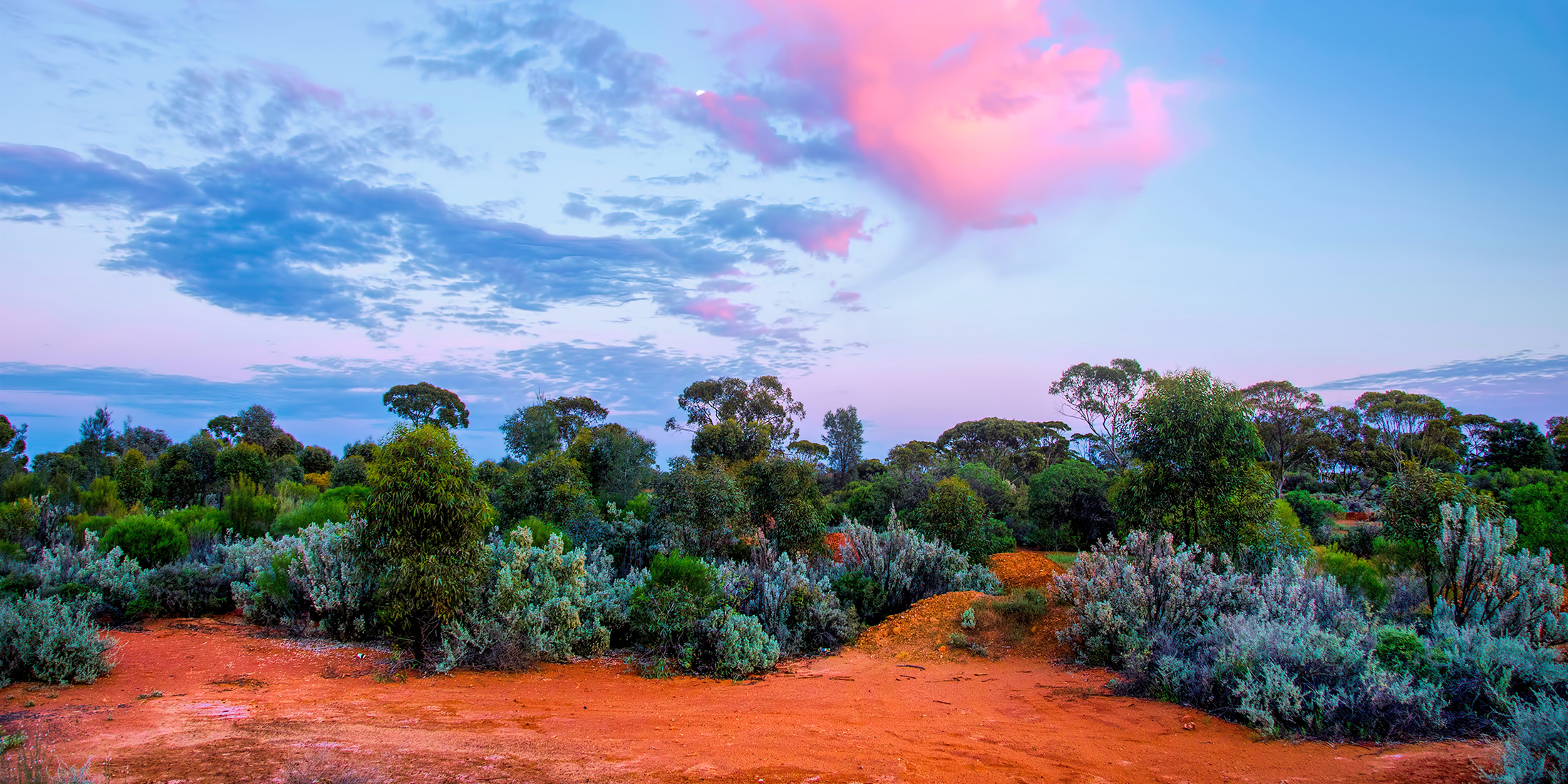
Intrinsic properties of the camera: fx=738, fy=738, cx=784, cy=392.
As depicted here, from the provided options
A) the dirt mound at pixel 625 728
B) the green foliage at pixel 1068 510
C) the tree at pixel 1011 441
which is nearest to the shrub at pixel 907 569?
the dirt mound at pixel 625 728

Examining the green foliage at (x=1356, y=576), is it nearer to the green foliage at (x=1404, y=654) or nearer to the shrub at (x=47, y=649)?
the green foliage at (x=1404, y=654)

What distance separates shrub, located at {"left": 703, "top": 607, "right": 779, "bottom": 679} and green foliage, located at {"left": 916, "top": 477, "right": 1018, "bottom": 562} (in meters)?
6.48

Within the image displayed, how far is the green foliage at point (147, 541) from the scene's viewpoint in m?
11.6

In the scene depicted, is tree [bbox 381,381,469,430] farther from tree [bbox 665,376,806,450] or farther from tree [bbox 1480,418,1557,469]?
tree [bbox 1480,418,1557,469]

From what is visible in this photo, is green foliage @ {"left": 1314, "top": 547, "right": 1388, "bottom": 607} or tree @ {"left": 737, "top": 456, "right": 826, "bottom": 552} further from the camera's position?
tree @ {"left": 737, "top": 456, "right": 826, "bottom": 552}

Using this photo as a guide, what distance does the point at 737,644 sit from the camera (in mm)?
9070

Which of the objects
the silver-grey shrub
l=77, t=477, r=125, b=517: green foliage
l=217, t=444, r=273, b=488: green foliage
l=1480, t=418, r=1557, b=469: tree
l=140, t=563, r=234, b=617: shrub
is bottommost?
l=1480, t=418, r=1557, b=469: tree

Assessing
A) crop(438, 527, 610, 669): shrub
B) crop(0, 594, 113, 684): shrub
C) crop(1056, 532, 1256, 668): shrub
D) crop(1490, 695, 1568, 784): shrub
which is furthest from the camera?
crop(1056, 532, 1256, 668): shrub

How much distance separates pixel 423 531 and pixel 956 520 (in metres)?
10.4

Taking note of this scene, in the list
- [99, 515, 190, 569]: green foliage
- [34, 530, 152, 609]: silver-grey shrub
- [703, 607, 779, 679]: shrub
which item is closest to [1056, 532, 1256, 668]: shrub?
[703, 607, 779, 679]: shrub

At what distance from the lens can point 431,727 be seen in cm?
618

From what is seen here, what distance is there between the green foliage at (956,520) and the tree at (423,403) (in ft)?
127

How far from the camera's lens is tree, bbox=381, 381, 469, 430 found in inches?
1832

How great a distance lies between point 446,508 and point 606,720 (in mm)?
3348
